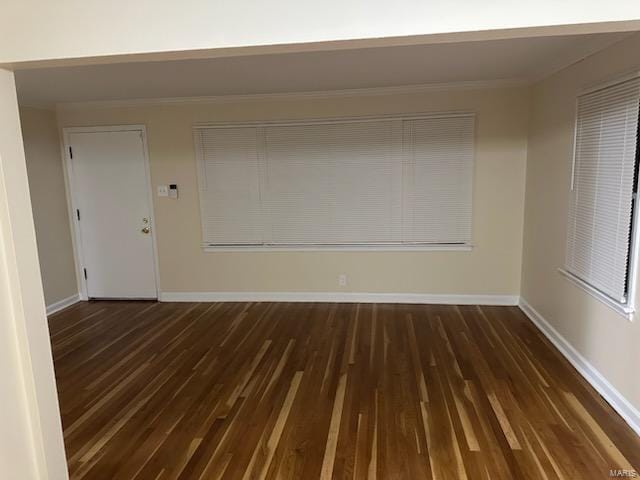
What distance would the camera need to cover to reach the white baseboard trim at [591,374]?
2551 mm

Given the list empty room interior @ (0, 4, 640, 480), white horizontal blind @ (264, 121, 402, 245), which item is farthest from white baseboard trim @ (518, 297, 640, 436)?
white horizontal blind @ (264, 121, 402, 245)

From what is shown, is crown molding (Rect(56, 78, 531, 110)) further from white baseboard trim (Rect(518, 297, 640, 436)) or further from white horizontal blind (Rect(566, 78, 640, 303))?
white baseboard trim (Rect(518, 297, 640, 436))

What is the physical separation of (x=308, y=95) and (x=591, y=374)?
362 centimetres

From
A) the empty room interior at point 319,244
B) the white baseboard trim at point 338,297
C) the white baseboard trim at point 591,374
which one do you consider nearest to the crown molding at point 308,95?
the empty room interior at point 319,244

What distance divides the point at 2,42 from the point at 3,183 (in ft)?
1.71

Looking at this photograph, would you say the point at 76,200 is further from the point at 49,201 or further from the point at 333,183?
the point at 333,183

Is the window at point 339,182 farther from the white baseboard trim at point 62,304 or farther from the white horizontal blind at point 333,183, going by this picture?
the white baseboard trim at point 62,304

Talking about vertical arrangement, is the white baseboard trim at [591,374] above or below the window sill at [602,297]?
below

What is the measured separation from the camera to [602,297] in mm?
2887

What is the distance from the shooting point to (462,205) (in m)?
4.60

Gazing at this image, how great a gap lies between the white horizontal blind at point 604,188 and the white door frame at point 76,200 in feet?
14.2

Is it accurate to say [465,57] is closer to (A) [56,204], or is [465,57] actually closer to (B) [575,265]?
(B) [575,265]

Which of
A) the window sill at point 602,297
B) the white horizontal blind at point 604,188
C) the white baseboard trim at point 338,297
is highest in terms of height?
the white horizontal blind at point 604,188

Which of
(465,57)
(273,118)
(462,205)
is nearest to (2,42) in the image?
(465,57)
